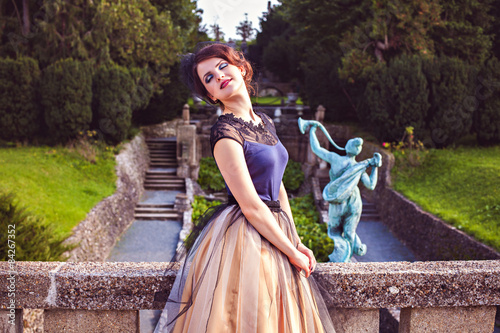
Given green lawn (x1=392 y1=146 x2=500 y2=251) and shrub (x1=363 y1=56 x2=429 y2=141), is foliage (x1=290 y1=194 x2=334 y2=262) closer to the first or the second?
green lawn (x1=392 y1=146 x2=500 y2=251)

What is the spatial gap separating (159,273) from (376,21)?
17.7m

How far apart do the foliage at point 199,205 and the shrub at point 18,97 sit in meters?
6.37

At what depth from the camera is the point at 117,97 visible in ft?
51.5

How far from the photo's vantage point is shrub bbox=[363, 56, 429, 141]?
15.7 meters

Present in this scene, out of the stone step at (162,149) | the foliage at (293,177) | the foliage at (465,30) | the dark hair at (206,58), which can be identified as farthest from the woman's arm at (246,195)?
the foliage at (465,30)

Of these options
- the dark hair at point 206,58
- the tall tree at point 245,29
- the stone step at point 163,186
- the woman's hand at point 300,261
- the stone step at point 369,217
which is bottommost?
the stone step at point 369,217

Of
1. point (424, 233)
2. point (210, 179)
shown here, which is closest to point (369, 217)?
point (424, 233)

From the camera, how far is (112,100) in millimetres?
15625

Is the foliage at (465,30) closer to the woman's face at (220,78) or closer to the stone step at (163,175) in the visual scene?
the stone step at (163,175)

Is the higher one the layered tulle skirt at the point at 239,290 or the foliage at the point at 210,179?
the layered tulle skirt at the point at 239,290

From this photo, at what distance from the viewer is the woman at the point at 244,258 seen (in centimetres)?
195

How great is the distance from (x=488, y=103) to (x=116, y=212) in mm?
14141

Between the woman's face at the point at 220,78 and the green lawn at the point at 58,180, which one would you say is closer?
the woman's face at the point at 220,78

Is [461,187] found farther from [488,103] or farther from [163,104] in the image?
[163,104]
